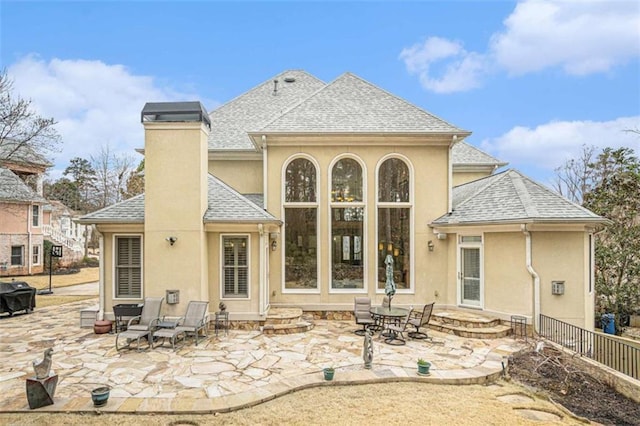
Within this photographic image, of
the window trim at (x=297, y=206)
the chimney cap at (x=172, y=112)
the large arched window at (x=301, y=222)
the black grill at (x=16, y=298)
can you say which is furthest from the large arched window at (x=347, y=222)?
the black grill at (x=16, y=298)

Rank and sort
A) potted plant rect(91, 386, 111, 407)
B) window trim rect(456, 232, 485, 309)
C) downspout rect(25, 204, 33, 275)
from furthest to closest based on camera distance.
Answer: downspout rect(25, 204, 33, 275)
window trim rect(456, 232, 485, 309)
potted plant rect(91, 386, 111, 407)

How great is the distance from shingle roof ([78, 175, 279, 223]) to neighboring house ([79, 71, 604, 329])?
0.05 meters

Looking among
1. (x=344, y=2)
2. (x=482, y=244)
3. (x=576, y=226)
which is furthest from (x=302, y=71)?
(x=576, y=226)

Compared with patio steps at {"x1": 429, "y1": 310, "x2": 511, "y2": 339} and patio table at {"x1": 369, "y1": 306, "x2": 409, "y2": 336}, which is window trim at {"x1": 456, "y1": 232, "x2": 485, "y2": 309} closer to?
patio steps at {"x1": 429, "y1": 310, "x2": 511, "y2": 339}

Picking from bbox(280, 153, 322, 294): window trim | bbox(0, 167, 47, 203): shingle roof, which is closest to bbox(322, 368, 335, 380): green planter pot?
bbox(280, 153, 322, 294): window trim

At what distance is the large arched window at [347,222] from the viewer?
1138 centimetres

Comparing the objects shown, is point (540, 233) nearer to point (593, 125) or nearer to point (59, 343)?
point (59, 343)

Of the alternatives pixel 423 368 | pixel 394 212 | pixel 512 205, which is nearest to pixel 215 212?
pixel 394 212

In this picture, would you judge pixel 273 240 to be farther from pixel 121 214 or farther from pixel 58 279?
pixel 58 279

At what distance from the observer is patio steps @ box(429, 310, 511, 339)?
9062 millimetres

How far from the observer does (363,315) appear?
9.47 meters

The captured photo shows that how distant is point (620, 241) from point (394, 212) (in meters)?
10.3

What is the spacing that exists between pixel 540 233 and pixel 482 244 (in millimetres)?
1535

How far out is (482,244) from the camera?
10.3 m
